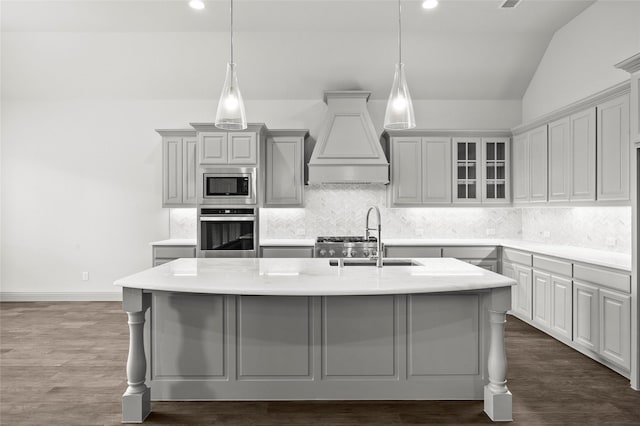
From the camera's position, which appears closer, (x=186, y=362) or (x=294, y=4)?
(x=186, y=362)

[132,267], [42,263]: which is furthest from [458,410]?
[42,263]

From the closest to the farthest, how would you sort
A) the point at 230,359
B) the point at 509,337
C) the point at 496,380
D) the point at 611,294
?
the point at 496,380 < the point at 230,359 < the point at 611,294 < the point at 509,337

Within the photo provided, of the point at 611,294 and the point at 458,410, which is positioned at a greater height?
the point at 611,294

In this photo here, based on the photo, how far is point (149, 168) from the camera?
657cm

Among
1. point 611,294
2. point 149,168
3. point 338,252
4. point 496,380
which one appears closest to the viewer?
point 496,380

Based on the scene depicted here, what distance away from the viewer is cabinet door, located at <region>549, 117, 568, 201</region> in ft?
15.5

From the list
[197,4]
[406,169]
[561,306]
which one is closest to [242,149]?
[197,4]

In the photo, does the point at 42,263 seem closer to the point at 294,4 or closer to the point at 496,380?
the point at 294,4

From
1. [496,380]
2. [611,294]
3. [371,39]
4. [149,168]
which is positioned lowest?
[496,380]

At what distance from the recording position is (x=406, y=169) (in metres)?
6.14

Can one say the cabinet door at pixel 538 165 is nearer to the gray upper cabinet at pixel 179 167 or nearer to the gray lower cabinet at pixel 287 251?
the gray lower cabinet at pixel 287 251

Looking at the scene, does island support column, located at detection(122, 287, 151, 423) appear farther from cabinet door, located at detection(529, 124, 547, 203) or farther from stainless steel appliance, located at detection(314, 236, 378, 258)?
cabinet door, located at detection(529, 124, 547, 203)

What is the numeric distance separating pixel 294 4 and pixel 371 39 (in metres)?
1.26

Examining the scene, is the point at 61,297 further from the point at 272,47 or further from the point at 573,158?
the point at 573,158
